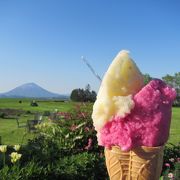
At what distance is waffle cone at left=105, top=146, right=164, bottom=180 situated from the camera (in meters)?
3.07

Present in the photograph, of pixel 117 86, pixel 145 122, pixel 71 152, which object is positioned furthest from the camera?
pixel 71 152

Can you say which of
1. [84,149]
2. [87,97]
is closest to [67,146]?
[84,149]

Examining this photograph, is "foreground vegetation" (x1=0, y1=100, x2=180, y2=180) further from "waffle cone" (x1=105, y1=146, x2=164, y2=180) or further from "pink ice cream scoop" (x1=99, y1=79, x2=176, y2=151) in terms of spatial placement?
"pink ice cream scoop" (x1=99, y1=79, x2=176, y2=151)

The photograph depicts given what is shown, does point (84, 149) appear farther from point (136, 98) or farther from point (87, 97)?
point (136, 98)

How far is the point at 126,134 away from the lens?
10.1 ft

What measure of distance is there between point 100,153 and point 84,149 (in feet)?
1.64

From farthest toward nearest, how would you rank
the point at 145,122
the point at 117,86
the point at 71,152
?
the point at 71,152
the point at 117,86
the point at 145,122

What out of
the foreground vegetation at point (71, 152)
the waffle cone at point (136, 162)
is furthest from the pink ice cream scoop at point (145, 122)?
the foreground vegetation at point (71, 152)

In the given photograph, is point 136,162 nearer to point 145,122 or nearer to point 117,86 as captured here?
point 145,122

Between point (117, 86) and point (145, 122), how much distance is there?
365 mm

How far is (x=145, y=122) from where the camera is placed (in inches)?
120

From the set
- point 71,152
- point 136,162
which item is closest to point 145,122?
point 136,162

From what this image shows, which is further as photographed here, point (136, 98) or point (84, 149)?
point (84, 149)

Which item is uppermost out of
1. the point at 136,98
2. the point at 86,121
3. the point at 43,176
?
the point at 136,98
